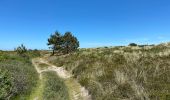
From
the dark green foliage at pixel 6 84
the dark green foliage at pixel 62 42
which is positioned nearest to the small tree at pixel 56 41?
the dark green foliage at pixel 62 42

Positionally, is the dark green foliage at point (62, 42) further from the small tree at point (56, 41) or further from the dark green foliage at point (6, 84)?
the dark green foliage at point (6, 84)

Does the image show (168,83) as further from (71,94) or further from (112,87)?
(71,94)

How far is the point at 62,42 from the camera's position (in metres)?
61.8

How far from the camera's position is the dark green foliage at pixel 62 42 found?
61.7m

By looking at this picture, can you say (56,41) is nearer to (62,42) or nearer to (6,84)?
(62,42)

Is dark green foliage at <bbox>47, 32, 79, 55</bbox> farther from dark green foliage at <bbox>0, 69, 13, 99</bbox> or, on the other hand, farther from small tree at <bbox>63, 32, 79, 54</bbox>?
dark green foliage at <bbox>0, 69, 13, 99</bbox>

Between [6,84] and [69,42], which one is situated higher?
[69,42]

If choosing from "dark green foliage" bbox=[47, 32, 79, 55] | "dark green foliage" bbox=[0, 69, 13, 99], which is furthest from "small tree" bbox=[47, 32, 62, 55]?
"dark green foliage" bbox=[0, 69, 13, 99]

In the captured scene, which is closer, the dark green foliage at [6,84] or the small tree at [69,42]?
the dark green foliage at [6,84]

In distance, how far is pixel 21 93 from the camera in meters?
14.5

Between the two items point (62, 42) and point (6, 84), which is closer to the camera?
point (6, 84)

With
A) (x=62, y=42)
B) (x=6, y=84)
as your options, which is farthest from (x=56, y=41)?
(x=6, y=84)

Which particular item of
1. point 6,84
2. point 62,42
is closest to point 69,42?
point 62,42

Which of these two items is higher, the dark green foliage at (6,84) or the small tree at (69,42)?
the small tree at (69,42)
